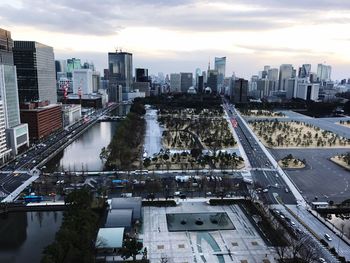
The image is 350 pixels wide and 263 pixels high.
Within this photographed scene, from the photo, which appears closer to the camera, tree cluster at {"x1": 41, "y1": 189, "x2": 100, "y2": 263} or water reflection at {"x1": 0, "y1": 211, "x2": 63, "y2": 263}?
tree cluster at {"x1": 41, "y1": 189, "x2": 100, "y2": 263}

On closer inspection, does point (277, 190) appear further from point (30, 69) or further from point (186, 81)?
point (186, 81)

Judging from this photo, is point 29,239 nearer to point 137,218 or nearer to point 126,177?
point 137,218

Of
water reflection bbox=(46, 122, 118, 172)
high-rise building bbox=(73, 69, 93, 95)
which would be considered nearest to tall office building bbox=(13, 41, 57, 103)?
water reflection bbox=(46, 122, 118, 172)

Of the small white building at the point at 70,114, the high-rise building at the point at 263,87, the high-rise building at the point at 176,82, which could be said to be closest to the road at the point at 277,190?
the small white building at the point at 70,114

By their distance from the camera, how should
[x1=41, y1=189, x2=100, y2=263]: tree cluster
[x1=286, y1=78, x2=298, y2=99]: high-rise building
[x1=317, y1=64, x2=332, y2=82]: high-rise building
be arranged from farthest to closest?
[x1=317, y1=64, x2=332, y2=82]: high-rise building → [x1=286, y1=78, x2=298, y2=99]: high-rise building → [x1=41, y1=189, x2=100, y2=263]: tree cluster

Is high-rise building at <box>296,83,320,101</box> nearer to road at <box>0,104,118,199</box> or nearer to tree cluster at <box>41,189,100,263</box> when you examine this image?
road at <box>0,104,118,199</box>

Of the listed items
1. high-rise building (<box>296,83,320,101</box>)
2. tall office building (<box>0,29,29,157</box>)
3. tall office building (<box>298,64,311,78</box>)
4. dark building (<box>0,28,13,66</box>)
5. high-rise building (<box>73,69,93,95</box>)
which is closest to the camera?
tall office building (<box>0,29,29,157</box>)

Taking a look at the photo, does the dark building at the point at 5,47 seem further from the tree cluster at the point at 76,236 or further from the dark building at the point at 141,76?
the dark building at the point at 141,76
